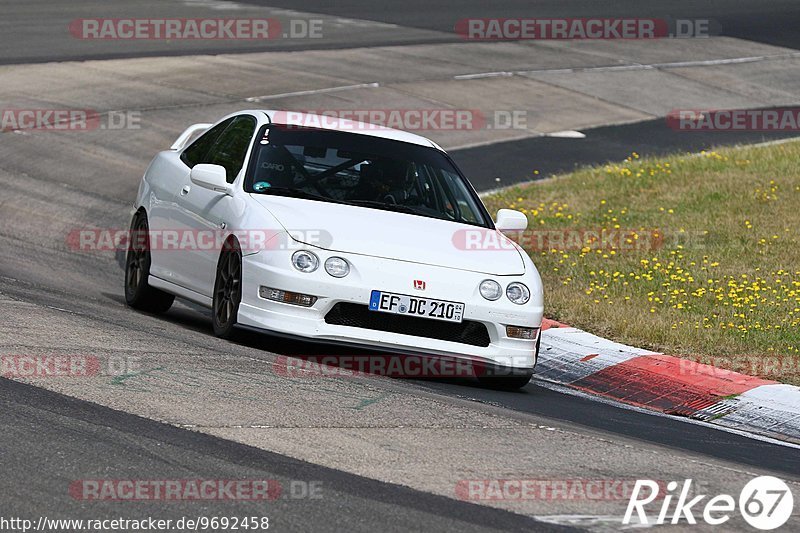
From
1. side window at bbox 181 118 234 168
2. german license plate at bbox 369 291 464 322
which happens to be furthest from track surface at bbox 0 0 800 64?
german license plate at bbox 369 291 464 322

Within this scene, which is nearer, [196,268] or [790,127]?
[196,268]

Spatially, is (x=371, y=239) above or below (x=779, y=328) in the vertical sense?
above

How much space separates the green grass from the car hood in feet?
5.37

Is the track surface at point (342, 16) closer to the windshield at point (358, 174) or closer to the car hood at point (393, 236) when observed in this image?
the windshield at point (358, 174)

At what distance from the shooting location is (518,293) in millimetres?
8828

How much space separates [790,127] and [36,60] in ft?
37.6

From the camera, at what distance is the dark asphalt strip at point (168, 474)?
5.30m

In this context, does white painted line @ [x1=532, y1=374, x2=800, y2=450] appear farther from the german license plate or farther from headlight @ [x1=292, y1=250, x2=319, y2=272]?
headlight @ [x1=292, y1=250, x2=319, y2=272]

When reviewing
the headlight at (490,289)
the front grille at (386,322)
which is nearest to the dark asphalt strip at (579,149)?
the headlight at (490,289)

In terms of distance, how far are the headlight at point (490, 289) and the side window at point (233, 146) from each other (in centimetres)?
191

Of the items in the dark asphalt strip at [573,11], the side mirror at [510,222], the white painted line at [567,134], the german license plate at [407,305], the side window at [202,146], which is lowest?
the white painted line at [567,134]

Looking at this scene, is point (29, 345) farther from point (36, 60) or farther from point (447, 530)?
point (36, 60)

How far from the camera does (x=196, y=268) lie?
376 inches

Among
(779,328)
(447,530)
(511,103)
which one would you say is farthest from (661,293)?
(511,103)
